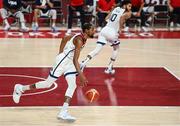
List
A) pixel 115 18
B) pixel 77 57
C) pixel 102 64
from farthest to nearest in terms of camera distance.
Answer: pixel 102 64
pixel 115 18
pixel 77 57

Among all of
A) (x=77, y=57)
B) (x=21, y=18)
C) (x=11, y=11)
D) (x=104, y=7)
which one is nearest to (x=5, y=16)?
(x=11, y=11)

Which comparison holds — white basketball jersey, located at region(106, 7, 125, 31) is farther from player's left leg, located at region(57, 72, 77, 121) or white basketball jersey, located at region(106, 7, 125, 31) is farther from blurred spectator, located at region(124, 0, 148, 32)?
blurred spectator, located at region(124, 0, 148, 32)

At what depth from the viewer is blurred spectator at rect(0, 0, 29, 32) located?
19234 millimetres

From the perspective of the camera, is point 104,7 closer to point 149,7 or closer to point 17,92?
point 149,7

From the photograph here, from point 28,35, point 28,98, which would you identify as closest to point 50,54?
point 28,35

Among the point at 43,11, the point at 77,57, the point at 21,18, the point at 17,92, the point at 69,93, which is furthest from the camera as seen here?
the point at 43,11

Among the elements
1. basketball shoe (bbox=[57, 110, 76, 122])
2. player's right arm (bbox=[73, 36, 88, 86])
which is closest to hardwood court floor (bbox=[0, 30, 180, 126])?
basketball shoe (bbox=[57, 110, 76, 122])

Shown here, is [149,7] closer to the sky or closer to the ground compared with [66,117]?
closer to the sky

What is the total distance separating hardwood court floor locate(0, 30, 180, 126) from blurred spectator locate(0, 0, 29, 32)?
1.79 metres

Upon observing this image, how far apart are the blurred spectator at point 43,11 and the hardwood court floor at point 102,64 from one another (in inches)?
66.0

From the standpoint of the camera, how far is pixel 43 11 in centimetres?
1980

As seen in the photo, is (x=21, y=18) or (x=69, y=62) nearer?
(x=69, y=62)

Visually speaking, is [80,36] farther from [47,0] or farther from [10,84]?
[47,0]

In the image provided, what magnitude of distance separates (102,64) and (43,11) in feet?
22.0
